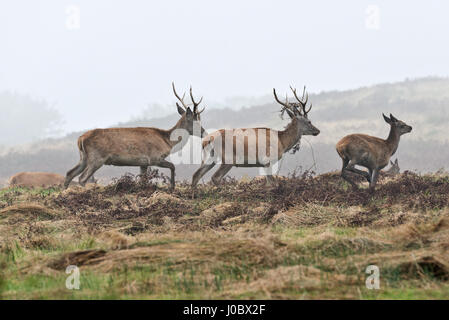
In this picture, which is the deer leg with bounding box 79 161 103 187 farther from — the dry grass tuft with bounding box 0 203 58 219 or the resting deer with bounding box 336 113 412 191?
the resting deer with bounding box 336 113 412 191

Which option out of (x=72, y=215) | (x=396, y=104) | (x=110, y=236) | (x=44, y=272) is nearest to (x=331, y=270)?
(x=44, y=272)

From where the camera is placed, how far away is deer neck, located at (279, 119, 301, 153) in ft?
53.9

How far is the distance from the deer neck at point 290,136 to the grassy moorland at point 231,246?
3.33 metres

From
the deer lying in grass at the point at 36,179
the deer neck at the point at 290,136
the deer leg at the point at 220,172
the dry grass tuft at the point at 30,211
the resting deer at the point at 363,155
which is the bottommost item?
the deer lying in grass at the point at 36,179

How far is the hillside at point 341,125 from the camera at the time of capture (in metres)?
44.8

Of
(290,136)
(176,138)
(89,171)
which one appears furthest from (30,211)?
(290,136)

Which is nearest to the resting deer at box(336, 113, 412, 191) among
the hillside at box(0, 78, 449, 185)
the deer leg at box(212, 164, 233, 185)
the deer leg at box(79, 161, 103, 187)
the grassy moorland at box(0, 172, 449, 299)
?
the grassy moorland at box(0, 172, 449, 299)

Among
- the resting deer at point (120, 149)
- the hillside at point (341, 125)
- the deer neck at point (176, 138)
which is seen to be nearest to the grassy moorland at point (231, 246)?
the resting deer at point (120, 149)

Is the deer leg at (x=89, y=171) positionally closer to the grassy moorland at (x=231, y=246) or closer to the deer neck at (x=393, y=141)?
the grassy moorland at (x=231, y=246)

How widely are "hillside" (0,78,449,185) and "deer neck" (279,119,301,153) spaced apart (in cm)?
2472

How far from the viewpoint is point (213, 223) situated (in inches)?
411

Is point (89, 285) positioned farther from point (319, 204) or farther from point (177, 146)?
point (177, 146)

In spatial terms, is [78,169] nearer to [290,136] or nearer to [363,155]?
[290,136]
